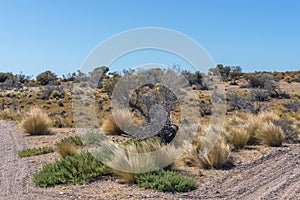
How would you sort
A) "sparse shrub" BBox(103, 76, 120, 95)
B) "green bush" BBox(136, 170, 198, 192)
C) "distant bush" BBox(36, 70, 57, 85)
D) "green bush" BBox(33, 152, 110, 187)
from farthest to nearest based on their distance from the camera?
1. "distant bush" BBox(36, 70, 57, 85)
2. "sparse shrub" BBox(103, 76, 120, 95)
3. "green bush" BBox(33, 152, 110, 187)
4. "green bush" BBox(136, 170, 198, 192)

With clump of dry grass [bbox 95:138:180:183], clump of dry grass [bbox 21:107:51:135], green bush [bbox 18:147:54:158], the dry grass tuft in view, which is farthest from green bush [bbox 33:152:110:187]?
clump of dry grass [bbox 21:107:51:135]

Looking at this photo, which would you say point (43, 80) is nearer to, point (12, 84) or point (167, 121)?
point (12, 84)

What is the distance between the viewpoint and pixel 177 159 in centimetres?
881

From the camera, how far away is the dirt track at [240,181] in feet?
20.6

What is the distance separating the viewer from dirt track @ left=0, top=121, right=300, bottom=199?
627 cm

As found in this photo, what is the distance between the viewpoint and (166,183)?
6.57 m

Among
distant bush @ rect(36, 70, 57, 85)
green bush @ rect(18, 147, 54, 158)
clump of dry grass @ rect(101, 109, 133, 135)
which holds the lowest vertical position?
green bush @ rect(18, 147, 54, 158)

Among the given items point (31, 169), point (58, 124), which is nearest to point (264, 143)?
point (31, 169)

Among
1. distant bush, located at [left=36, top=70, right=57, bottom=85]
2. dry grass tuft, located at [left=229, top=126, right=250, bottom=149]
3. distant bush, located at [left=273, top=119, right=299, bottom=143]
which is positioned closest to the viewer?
dry grass tuft, located at [left=229, top=126, right=250, bottom=149]

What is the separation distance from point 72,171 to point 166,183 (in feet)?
6.91

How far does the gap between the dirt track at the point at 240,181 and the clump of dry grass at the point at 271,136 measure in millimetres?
756

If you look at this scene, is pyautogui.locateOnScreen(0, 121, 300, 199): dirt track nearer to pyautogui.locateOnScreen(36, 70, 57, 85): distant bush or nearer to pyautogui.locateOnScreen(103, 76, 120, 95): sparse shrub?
pyautogui.locateOnScreen(103, 76, 120, 95): sparse shrub

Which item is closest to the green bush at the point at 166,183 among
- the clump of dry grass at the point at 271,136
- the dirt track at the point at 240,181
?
the dirt track at the point at 240,181

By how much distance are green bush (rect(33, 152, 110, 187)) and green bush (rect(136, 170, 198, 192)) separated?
1.04 meters
